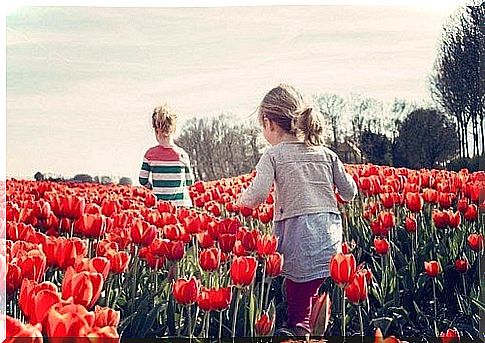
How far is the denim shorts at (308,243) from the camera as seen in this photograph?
7.78 ft

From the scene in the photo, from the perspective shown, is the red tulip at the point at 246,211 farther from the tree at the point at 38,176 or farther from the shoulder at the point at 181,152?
the tree at the point at 38,176

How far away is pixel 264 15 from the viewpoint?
2.37 metres

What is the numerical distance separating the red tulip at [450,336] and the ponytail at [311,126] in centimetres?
65

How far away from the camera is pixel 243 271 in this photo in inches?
91.2

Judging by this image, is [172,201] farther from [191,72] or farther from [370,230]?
[370,230]

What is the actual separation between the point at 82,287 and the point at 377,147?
902 mm

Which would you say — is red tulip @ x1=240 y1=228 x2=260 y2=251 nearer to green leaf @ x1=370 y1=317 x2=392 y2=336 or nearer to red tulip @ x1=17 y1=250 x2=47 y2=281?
green leaf @ x1=370 y1=317 x2=392 y2=336

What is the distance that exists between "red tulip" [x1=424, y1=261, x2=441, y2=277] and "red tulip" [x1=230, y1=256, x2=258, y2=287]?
1.64 ft

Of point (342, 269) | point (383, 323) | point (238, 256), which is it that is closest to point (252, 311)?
point (238, 256)

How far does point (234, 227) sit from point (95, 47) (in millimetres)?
617

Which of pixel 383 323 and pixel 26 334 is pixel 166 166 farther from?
pixel 26 334

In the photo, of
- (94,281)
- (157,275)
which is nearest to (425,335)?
(157,275)

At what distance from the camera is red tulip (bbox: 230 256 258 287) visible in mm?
2318

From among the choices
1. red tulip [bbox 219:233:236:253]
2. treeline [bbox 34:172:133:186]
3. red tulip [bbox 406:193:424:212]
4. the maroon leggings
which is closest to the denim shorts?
the maroon leggings
